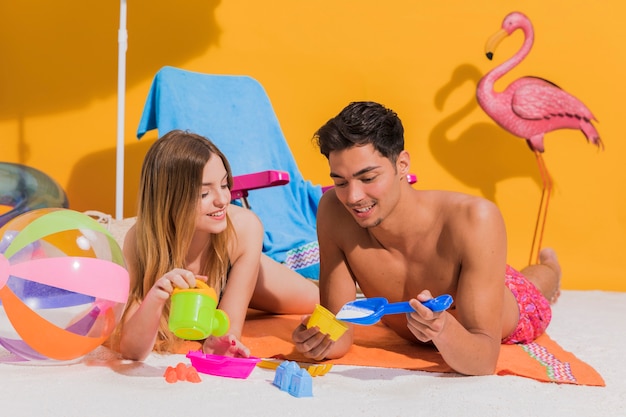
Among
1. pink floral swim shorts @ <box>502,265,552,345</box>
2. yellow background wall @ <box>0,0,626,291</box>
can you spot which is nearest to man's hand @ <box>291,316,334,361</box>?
pink floral swim shorts @ <box>502,265,552,345</box>

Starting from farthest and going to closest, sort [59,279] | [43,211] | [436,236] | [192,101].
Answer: [192,101], [436,236], [43,211], [59,279]

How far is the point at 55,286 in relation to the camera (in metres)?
1.79

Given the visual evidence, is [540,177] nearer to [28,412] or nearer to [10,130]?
[10,130]

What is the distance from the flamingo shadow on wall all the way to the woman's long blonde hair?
2.28 meters

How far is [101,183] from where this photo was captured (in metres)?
4.29

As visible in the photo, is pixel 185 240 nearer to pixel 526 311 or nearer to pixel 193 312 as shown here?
pixel 193 312

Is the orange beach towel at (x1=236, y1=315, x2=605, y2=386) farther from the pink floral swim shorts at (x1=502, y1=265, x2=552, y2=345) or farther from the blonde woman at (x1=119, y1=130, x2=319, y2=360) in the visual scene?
the blonde woman at (x1=119, y1=130, x2=319, y2=360)

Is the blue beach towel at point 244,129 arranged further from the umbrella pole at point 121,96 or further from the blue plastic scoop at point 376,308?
the blue plastic scoop at point 376,308

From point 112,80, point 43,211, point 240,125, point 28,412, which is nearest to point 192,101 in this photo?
point 240,125

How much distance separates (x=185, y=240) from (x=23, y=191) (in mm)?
1325

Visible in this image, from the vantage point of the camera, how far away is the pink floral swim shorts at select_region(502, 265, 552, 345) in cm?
254

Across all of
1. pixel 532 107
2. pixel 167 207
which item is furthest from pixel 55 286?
pixel 532 107

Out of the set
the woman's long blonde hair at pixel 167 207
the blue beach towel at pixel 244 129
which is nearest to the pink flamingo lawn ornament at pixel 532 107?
the blue beach towel at pixel 244 129

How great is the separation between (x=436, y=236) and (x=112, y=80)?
2636mm
